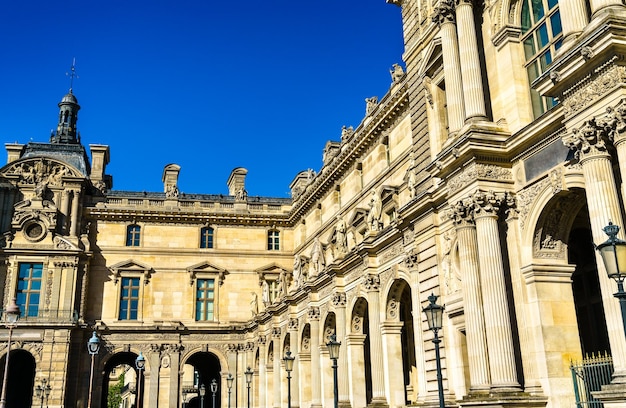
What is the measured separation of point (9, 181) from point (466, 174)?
120 feet

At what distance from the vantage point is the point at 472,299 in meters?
16.7

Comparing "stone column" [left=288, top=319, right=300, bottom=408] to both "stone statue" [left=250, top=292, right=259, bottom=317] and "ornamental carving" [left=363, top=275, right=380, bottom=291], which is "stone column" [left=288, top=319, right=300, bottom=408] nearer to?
"stone statue" [left=250, top=292, right=259, bottom=317]

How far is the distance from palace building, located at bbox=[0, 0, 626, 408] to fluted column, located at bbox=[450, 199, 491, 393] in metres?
0.05

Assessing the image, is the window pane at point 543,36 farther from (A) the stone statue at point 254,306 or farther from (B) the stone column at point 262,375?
(A) the stone statue at point 254,306

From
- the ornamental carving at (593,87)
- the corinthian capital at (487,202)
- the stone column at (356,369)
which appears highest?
the ornamental carving at (593,87)

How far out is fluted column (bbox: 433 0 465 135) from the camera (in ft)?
61.0

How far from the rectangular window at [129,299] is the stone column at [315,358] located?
17690 millimetres

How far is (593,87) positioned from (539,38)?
16.1ft

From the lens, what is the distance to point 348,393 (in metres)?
27.7

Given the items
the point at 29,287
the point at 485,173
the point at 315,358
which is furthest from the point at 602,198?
the point at 29,287

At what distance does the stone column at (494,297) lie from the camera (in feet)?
50.9

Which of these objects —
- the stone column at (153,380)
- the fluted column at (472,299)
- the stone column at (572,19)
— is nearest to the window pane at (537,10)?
the stone column at (572,19)

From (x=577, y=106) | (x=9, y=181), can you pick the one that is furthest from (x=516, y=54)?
(x=9, y=181)

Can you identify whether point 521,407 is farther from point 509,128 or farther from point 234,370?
point 234,370
